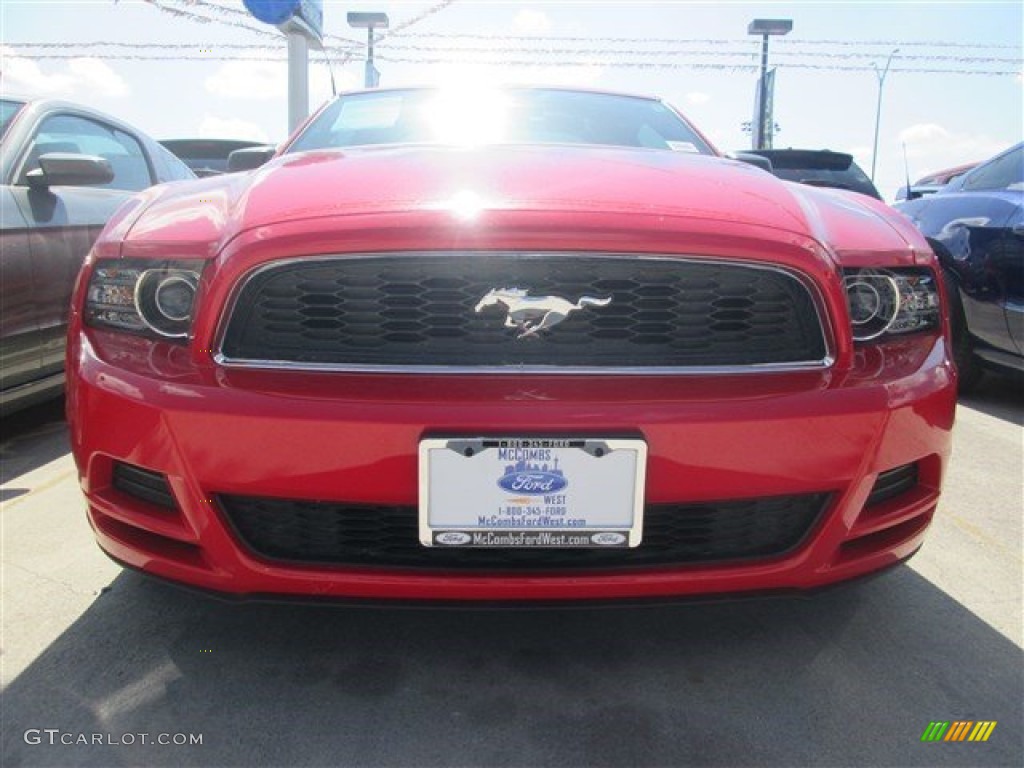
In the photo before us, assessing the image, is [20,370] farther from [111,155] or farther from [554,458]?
[554,458]

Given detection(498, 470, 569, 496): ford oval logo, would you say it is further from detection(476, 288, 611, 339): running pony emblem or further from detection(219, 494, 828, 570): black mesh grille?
detection(476, 288, 611, 339): running pony emblem

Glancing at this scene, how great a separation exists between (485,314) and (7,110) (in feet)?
10.1

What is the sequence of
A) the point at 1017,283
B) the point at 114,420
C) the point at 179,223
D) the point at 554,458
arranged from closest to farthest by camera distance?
the point at 554,458 < the point at 114,420 < the point at 179,223 < the point at 1017,283

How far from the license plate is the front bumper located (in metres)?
0.03

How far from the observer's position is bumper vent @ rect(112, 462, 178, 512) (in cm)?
162

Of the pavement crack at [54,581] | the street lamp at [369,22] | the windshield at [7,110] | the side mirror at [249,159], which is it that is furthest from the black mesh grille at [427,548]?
the street lamp at [369,22]

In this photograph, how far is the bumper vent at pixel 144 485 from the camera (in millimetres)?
1623

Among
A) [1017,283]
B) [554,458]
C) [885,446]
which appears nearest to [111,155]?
[554,458]

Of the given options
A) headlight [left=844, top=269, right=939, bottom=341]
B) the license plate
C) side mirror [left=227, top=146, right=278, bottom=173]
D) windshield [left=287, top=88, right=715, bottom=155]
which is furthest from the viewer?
side mirror [left=227, top=146, right=278, bottom=173]

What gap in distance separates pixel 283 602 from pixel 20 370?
2231 mm

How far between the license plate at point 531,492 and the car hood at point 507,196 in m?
0.47

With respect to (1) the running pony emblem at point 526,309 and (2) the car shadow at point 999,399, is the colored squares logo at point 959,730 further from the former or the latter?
(2) the car shadow at point 999,399

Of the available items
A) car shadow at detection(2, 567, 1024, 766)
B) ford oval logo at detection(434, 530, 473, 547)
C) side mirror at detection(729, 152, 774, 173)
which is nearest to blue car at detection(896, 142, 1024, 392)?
side mirror at detection(729, 152, 774, 173)

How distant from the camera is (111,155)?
4363 millimetres
